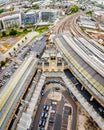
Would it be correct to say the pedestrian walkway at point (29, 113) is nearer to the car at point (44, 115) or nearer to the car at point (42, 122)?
the car at point (42, 122)

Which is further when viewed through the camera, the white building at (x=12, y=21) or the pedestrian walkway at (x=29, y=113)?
the white building at (x=12, y=21)

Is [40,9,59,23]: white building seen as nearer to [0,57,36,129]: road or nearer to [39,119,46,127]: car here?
[0,57,36,129]: road

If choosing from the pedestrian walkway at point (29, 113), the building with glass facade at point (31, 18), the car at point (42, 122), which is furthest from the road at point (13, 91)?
the building with glass facade at point (31, 18)

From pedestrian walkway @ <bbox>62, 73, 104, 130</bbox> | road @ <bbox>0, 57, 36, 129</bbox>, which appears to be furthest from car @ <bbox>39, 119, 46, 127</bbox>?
pedestrian walkway @ <bbox>62, 73, 104, 130</bbox>

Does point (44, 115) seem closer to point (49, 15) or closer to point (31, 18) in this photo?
point (31, 18)

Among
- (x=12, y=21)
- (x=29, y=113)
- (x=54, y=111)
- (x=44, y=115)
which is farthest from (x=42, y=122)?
(x=12, y=21)

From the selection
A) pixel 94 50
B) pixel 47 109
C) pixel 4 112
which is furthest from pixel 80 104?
pixel 94 50

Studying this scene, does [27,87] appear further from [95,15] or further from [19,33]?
[95,15]

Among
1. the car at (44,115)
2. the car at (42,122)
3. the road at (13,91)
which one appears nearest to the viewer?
the road at (13,91)
